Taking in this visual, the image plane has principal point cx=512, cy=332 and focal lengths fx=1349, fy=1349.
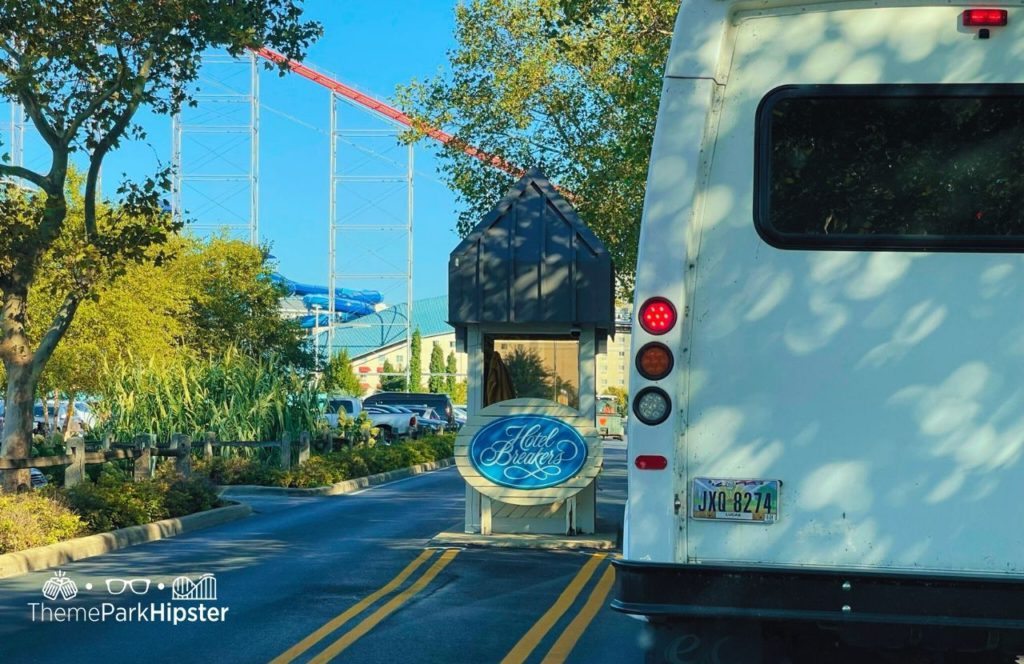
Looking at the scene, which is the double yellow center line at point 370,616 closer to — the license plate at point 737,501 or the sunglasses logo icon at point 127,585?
the sunglasses logo icon at point 127,585

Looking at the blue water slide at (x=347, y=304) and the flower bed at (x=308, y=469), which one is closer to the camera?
the flower bed at (x=308, y=469)

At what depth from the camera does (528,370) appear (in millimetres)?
16219

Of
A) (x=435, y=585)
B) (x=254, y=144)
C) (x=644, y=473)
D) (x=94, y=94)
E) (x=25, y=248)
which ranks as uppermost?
(x=254, y=144)

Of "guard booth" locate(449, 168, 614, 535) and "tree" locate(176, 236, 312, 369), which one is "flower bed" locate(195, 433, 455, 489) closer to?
"guard booth" locate(449, 168, 614, 535)

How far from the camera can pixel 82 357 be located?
1519 inches

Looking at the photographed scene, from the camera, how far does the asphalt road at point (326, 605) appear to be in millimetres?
8641

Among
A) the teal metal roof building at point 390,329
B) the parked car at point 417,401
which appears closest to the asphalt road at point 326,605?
the parked car at point 417,401

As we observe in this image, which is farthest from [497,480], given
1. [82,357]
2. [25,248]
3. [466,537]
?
[82,357]

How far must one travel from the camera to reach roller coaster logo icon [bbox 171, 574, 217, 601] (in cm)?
1064

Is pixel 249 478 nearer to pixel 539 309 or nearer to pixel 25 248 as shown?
pixel 25 248

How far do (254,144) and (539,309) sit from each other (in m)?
66.8

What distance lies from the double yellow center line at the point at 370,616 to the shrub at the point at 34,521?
3.64m

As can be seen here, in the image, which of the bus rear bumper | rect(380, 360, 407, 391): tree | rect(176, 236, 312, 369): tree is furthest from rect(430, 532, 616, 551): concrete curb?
rect(380, 360, 407, 391): tree

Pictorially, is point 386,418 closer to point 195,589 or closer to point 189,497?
point 189,497
